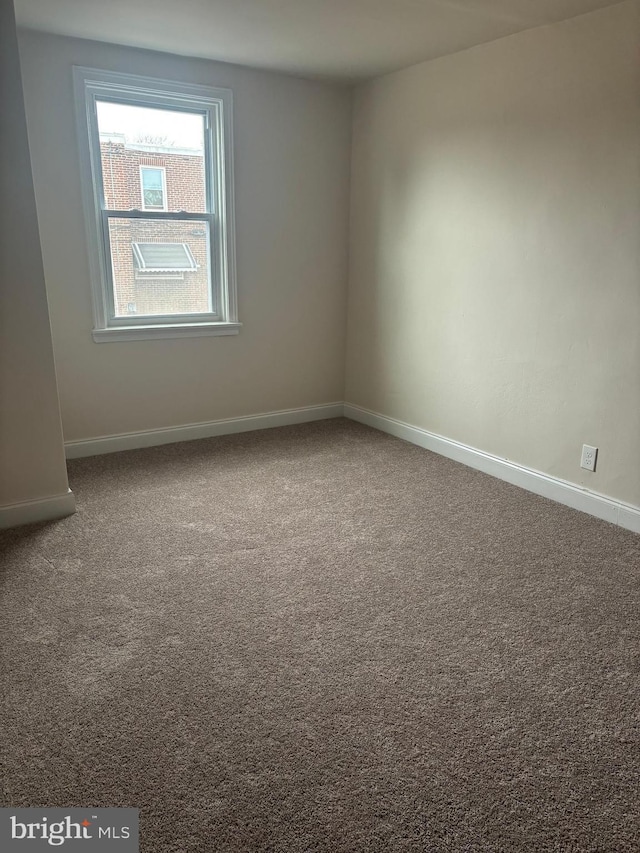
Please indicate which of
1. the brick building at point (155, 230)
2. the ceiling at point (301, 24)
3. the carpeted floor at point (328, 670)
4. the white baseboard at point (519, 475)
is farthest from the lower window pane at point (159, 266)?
the white baseboard at point (519, 475)

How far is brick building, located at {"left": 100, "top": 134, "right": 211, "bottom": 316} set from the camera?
3826 mm

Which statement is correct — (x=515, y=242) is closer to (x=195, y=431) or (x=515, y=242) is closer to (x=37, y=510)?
(x=195, y=431)

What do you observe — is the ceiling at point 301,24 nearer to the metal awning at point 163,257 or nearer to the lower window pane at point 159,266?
the lower window pane at point 159,266

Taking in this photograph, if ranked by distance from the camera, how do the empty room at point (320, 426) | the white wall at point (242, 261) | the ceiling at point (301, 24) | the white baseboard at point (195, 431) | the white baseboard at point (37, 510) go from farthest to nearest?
the white baseboard at point (195, 431) → the white wall at point (242, 261) → the white baseboard at point (37, 510) → the ceiling at point (301, 24) → the empty room at point (320, 426)

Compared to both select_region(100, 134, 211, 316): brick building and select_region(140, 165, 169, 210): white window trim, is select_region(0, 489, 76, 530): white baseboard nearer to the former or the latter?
select_region(100, 134, 211, 316): brick building

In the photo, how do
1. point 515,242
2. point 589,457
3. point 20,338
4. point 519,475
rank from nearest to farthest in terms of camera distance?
point 20,338
point 589,457
point 515,242
point 519,475

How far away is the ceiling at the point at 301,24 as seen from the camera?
112 inches

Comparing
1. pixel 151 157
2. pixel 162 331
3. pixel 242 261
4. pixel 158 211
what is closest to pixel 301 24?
pixel 151 157

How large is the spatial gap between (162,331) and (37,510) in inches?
60.2

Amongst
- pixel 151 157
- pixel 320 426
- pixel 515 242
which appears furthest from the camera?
pixel 320 426

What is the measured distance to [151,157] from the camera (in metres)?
3.88

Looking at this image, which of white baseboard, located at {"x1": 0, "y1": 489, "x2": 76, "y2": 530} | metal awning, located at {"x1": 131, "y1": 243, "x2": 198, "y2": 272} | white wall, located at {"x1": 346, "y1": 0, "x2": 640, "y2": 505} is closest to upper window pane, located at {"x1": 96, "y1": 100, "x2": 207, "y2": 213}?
metal awning, located at {"x1": 131, "y1": 243, "x2": 198, "y2": 272}

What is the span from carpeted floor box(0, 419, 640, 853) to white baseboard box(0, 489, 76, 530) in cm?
9

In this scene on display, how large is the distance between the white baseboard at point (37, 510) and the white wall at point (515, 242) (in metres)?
2.39
